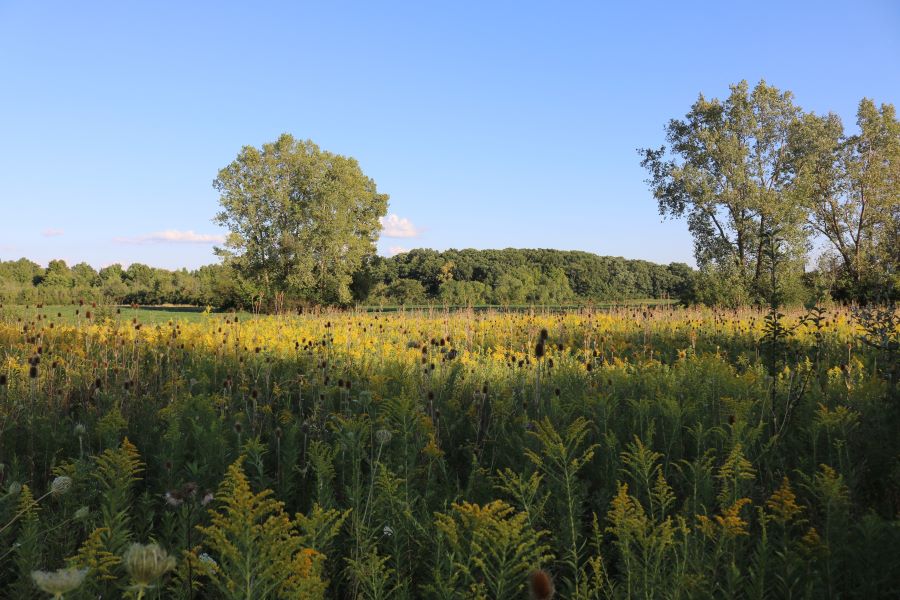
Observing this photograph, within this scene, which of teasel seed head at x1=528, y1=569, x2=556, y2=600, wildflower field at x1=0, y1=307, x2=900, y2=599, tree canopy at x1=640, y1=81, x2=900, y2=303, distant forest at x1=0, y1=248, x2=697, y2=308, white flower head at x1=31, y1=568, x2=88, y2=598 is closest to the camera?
white flower head at x1=31, y1=568, x2=88, y2=598

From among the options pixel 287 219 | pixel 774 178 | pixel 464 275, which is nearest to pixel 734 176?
pixel 774 178

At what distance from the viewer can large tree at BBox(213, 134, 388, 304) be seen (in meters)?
37.4

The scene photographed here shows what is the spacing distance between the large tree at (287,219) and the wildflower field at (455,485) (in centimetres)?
3133

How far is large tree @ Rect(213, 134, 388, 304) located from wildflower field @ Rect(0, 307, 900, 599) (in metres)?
31.3

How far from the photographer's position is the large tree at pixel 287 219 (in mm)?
37375

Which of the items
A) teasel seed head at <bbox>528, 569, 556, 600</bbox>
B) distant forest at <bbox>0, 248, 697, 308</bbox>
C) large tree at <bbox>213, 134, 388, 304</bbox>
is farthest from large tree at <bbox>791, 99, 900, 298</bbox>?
teasel seed head at <bbox>528, 569, 556, 600</bbox>

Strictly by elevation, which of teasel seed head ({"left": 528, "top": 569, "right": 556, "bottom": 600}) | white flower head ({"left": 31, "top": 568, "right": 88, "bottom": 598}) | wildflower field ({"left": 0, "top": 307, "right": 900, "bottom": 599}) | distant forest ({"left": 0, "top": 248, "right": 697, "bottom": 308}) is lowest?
wildflower field ({"left": 0, "top": 307, "right": 900, "bottom": 599})

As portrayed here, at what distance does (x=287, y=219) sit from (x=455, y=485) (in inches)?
1486

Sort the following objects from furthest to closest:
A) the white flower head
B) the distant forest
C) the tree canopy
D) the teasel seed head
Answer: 1. the distant forest
2. the tree canopy
3. the teasel seed head
4. the white flower head

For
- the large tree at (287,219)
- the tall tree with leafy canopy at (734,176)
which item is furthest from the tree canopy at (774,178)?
the large tree at (287,219)

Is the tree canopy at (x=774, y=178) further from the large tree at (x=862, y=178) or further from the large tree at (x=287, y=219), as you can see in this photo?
the large tree at (x=287, y=219)

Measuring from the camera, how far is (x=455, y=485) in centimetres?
314

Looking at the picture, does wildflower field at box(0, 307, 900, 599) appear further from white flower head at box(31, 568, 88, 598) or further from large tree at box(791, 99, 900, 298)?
large tree at box(791, 99, 900, 298)

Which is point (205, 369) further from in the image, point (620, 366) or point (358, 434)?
point (620, 366)
